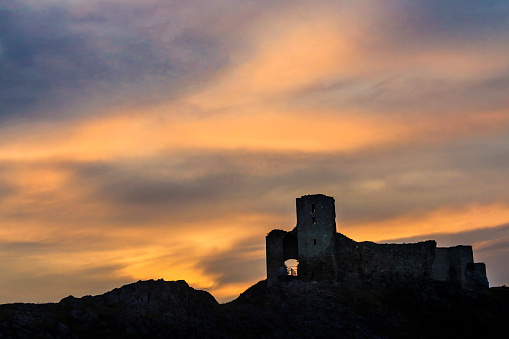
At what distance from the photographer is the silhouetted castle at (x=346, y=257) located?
328ft

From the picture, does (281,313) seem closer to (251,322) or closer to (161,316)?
(251,322)

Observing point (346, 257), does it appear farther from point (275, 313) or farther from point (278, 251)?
point (275, 313)

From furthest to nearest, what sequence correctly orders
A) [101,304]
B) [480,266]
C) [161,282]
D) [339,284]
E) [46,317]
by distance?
[480,266], [339,284], [161,282], [101,304], [46,317]

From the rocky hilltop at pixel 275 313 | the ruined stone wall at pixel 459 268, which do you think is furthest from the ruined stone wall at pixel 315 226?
the ruined stone wall at pixel 459 268

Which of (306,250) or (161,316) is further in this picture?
(306,250)

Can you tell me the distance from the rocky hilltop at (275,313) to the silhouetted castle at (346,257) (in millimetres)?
3037

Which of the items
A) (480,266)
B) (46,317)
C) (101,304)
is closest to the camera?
(46,317)

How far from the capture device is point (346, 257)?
103 meters

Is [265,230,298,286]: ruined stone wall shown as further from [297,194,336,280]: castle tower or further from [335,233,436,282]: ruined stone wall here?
[335,233,436,282]: ruined stone wall

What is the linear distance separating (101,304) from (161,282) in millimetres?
8463

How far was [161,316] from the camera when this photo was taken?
7656 centimetres

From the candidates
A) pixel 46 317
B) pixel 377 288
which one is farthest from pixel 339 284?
pixel 46 317

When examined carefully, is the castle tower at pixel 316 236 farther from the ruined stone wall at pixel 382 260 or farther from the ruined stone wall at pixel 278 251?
the ruined stone wall at pixel 382 260

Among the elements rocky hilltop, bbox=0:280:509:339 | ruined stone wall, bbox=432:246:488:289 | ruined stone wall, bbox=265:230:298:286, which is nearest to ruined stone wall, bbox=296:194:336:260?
ruined stone wall, bbox=265:230:298:286
